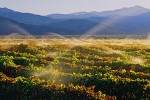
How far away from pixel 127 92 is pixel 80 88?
3.09 metres

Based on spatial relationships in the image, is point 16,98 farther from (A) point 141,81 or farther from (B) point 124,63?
(B) point 124,63

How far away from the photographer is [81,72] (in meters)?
29.2

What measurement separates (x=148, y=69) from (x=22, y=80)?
35.6ft

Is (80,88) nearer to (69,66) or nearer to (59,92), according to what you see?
(59,92)

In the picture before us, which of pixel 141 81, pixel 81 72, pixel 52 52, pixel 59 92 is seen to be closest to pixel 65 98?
pixel 59 92

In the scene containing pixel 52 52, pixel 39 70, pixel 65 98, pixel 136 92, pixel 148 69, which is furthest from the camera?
pixel 52 52

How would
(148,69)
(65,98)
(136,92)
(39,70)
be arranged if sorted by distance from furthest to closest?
(148,69)
(39,70)
(136,92)
(65,98)

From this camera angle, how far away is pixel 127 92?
936 inches

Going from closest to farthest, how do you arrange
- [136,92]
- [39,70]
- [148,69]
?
[136,92]
[39,70]
[148,69]

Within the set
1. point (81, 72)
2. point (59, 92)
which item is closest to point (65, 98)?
point (59, 92)

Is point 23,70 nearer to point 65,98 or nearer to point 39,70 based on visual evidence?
point 39,70

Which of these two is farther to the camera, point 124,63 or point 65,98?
point 124,63

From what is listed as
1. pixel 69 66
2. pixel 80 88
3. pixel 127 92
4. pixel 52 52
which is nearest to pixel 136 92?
pixel 127 92

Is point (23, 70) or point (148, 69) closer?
point (23, 70)
